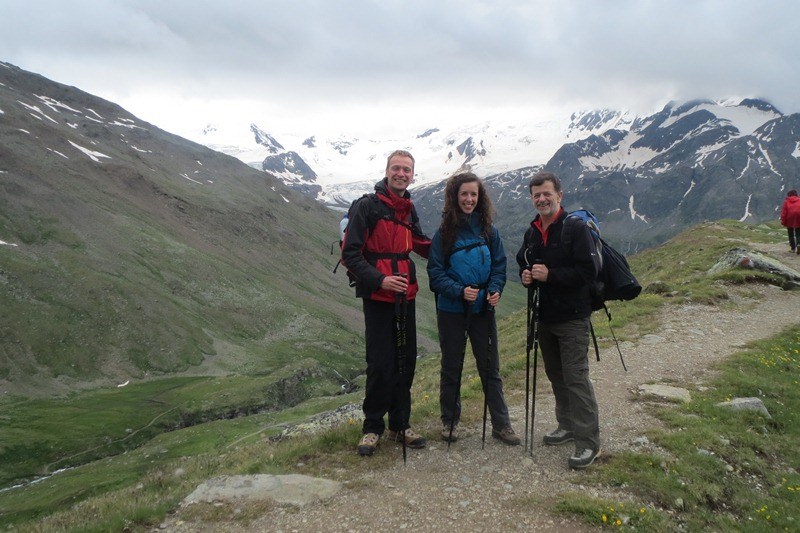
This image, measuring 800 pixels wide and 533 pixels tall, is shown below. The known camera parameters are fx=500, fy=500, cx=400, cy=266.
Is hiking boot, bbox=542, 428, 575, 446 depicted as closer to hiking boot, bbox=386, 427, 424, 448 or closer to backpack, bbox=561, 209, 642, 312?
hiking boot, bbox=386, 427, 424, 448

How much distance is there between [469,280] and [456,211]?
1.40m

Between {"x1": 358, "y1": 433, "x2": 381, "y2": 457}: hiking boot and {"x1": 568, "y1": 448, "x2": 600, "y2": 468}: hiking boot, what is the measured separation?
373 centimetres

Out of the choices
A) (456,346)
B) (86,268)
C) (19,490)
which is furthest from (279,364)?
(456,346)

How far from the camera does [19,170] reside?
389 ft

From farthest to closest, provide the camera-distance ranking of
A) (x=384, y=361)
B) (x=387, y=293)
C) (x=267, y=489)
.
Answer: (x=384, y=361) → (x=387, y=293) → (x=267, y=489)

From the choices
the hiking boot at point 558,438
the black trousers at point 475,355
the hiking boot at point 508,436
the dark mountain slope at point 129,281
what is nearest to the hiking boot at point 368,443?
the black trousers at point 475,355

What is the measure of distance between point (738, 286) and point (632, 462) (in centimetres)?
1927

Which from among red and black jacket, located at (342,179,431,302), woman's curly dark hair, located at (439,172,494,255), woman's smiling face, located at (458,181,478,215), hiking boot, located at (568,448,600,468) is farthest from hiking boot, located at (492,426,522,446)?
woman's smiling face, located at (458,181,478,215)

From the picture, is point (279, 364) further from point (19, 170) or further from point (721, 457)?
point (721, 457)

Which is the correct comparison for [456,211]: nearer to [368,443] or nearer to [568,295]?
[568,295]

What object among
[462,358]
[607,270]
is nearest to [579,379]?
[607,270]

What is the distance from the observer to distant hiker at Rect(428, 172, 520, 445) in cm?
986

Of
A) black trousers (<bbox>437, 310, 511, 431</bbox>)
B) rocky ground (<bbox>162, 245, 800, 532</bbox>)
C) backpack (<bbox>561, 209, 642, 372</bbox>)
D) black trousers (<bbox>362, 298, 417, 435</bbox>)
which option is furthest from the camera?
black trousers (<bbox>437, 310, 511, 431</bbox>)

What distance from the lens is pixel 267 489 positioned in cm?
862
